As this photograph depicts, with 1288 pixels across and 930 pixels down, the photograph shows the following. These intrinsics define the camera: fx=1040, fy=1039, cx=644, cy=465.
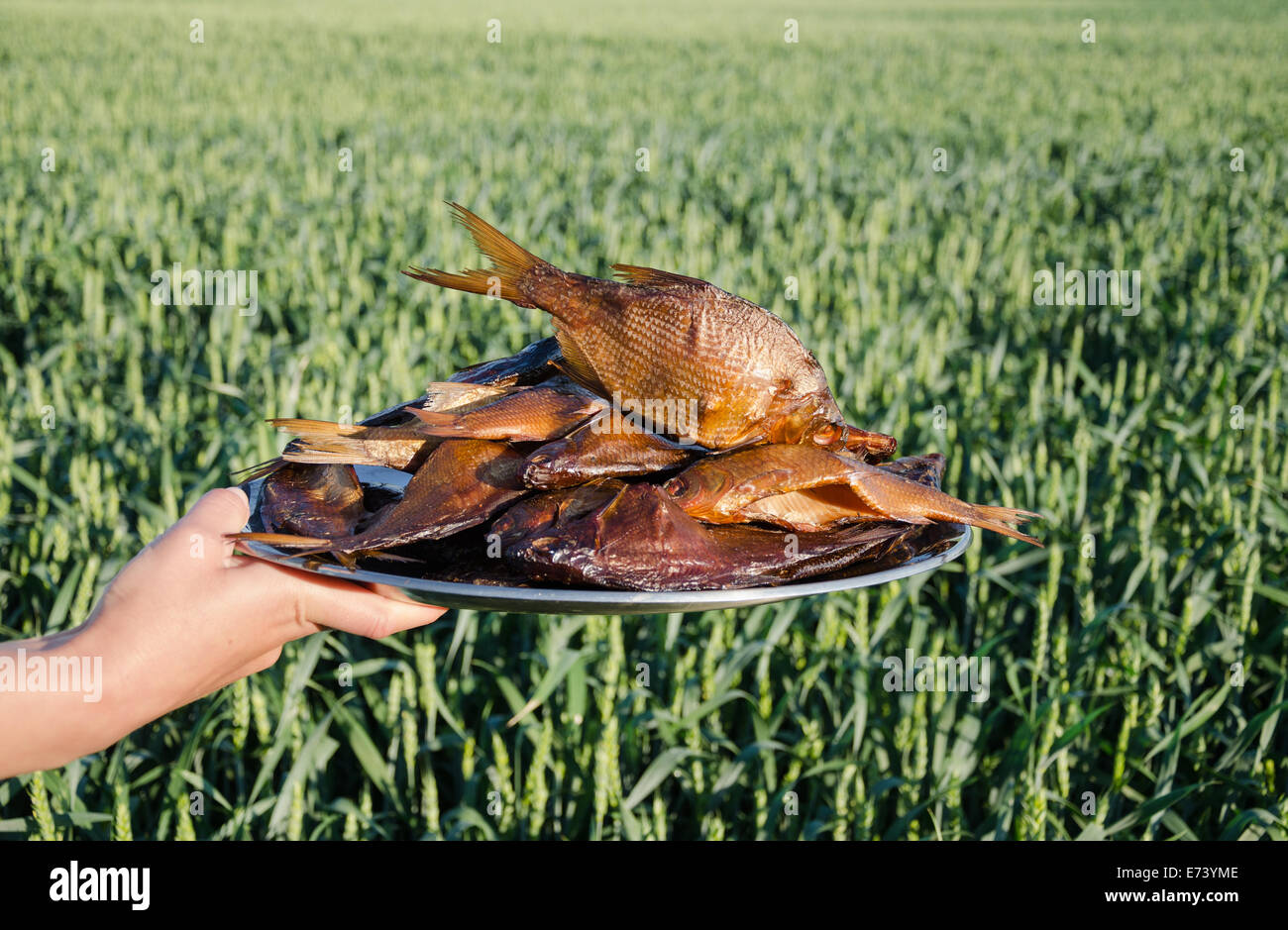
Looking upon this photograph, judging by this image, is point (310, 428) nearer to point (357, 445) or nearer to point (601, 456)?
point (357, 445)

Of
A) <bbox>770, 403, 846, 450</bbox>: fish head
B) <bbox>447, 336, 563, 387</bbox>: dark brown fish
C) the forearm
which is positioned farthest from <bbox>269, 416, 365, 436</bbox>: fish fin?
<bbox>770, 403, 846, 450</bbox>: fish head

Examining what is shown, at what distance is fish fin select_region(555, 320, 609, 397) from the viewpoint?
223 cm

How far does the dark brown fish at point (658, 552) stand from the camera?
6.02 feet

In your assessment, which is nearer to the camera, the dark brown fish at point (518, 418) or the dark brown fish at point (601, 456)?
the dark brown fish at point (601, 456)

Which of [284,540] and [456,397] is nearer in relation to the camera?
[284,540]

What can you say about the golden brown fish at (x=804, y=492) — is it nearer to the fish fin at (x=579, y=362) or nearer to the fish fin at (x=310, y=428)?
the fish fin at (x=579, y=362)

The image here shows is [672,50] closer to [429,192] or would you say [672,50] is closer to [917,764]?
[429,192]

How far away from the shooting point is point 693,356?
2111mm

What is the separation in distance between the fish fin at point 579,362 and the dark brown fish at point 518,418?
0.30ft

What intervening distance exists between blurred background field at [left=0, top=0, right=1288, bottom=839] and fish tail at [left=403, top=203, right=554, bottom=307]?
1209 mm

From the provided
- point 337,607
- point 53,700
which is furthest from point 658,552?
point 53,700

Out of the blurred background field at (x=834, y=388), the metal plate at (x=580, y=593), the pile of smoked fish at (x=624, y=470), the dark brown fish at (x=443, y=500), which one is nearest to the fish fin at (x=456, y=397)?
the pile of smoked fish at (x=624, y=470)

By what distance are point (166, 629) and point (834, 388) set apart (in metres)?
4.12

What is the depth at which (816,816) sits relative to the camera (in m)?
3.34
